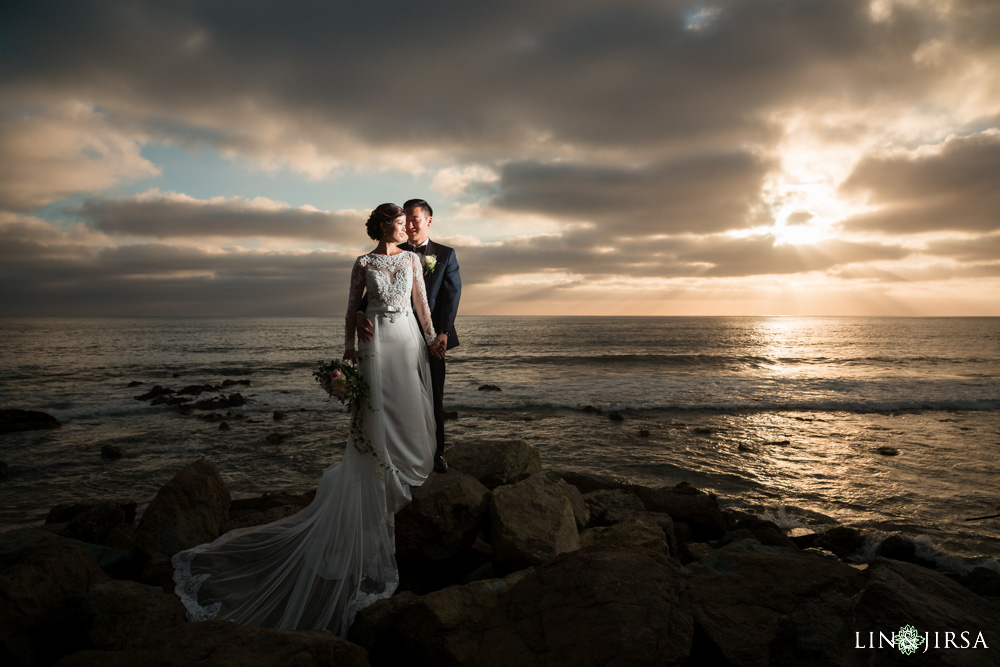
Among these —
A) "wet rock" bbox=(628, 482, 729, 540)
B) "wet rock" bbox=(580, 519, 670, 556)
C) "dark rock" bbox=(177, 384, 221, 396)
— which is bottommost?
"dark rock" bbox=(177, 384, 221, 396)

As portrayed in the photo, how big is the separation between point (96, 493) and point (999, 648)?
13.6 metres

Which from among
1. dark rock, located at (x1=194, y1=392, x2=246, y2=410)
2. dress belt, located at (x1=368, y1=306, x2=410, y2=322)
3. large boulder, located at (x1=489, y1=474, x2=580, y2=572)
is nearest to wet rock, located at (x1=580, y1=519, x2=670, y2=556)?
large boulder, located at (x1=489, y1=474, x2=580, y2=572)

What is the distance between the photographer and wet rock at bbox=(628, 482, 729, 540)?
25.0 feet

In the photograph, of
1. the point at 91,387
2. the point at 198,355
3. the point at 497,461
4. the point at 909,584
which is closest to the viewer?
the point at 909,584

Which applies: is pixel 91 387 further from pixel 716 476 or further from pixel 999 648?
pixel 999 648

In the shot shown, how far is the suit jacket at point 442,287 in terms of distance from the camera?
5.57 meters

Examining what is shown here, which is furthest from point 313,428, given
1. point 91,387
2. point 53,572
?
point 91,387

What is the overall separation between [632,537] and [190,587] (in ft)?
14.3

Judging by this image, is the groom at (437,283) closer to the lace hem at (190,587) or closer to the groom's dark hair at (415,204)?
the groom's dark hair at (415,204)

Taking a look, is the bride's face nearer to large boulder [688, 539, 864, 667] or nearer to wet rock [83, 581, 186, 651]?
wet rock [83, 581, 186, 651]

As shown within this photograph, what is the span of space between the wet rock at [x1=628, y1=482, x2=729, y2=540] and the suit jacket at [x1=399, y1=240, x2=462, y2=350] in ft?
15.9

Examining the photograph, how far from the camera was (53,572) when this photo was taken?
404 cm

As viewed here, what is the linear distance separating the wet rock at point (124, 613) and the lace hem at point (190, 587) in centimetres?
28

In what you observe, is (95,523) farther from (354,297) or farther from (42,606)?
(354,297)
